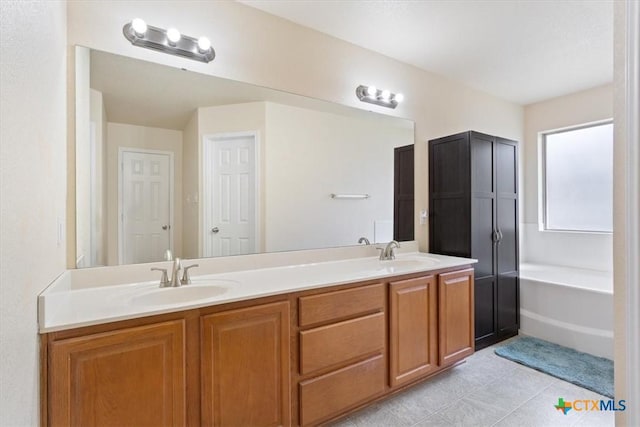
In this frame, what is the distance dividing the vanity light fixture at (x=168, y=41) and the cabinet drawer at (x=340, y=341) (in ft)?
5.57

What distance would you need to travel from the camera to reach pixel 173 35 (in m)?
1.70

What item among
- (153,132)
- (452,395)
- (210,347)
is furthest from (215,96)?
(452,395)

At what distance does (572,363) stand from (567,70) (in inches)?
104

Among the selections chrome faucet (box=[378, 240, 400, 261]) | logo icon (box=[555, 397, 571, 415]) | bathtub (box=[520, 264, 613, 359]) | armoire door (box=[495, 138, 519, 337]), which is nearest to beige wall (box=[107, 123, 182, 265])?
Answer: chrome faucet (box=[378, 240, 400, 261])

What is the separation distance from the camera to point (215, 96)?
1.94 m

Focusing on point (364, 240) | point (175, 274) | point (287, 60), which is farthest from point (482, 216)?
point (175, 274)

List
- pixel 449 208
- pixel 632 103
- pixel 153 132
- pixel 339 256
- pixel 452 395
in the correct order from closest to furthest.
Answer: pixel 632 103, pixel 153 132, pixel 452 395, pixel 339 256, pixel 449 208

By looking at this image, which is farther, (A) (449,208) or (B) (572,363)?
(A) (449,208)

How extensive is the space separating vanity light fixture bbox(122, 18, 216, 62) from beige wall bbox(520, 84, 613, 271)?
153 inches

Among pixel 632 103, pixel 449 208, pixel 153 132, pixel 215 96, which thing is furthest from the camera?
pixel 449 208

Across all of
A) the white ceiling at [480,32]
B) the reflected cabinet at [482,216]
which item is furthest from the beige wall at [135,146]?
the reflected cabinet at [482,216]

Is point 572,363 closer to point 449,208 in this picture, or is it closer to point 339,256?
point 449,208

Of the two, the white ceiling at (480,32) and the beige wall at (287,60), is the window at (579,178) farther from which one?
the beige wall at (287,60)

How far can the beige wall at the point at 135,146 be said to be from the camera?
167 cm
